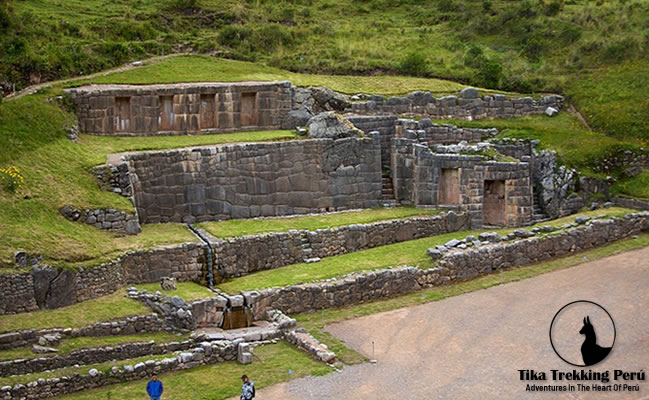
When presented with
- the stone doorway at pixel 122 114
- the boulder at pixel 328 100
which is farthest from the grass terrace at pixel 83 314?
the boulder at pixel 328 100

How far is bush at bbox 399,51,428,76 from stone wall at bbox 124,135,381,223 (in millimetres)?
8260

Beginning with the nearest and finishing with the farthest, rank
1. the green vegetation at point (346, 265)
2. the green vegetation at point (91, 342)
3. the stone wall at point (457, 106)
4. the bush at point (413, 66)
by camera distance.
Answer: the green vegetation at point (91, 342) < the green vegetation at point (346, 265) < the stone wall at point (457, 106) < the bush at point (413, 66)

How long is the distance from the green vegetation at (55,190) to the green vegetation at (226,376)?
395 cm

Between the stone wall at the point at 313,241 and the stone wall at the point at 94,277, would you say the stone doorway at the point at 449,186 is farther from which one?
the stone wall at the point at 94,277

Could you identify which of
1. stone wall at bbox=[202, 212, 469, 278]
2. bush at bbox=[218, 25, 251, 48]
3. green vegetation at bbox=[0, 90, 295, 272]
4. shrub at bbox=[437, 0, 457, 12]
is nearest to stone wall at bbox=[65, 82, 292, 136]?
green vegetation at bbox=[0, 90, 295, 272]

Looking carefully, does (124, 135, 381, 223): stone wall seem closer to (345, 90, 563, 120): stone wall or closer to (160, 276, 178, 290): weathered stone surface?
(345, 90, 563, 120): stone wall

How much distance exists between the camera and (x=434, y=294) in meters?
28.4

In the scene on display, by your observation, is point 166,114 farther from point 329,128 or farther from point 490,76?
point 490,76

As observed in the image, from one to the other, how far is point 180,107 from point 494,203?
10531mm

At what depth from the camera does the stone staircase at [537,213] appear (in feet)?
114

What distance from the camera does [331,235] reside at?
101ft

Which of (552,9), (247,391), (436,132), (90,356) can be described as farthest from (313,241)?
(552,9)

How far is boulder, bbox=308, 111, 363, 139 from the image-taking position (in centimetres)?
3378

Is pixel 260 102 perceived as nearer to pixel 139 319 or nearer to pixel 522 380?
pixel 139 319
